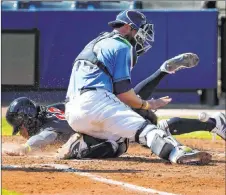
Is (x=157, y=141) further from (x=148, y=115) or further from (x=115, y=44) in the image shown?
(x=148, y=115)

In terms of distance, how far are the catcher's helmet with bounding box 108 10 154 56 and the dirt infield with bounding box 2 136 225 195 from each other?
1.31 m

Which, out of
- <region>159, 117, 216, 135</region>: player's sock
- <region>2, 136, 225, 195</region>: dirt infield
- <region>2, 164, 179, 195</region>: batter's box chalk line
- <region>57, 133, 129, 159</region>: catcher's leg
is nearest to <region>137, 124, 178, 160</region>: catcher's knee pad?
<region>2, 136, 225, 195</region>: dirt infield

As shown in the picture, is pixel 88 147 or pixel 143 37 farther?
pixel 143 37

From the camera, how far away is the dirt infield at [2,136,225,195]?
6215mm

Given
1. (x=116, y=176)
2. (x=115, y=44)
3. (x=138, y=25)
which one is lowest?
(x=116, y=176)

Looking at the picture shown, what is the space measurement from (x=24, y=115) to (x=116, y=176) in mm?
1999

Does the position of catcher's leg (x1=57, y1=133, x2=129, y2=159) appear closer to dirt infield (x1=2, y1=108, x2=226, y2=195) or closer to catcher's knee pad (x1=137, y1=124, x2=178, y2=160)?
dirt infield (x1=2, y1=108, x2=226, y2=195)

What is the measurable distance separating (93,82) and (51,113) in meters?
1.26

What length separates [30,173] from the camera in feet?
23.1

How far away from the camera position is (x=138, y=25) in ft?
26.6

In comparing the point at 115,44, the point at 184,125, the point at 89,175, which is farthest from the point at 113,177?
the point at 184,125

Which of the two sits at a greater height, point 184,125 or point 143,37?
point 143,37

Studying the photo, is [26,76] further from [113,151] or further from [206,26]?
[113,151]

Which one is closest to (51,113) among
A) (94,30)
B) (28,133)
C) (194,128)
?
(28,133)
